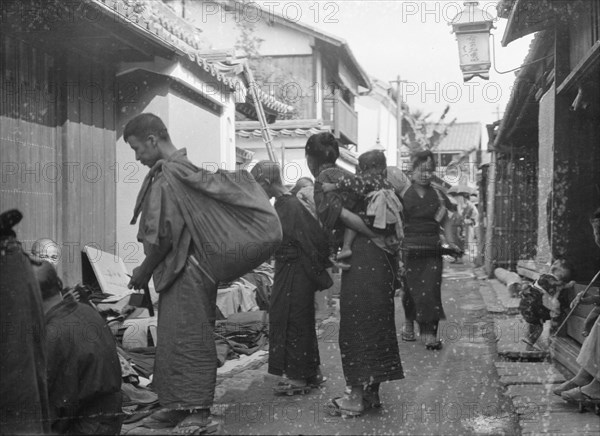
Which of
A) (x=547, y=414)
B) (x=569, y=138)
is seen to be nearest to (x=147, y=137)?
(x=547, y=414)

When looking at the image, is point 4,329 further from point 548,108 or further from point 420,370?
point 548,108

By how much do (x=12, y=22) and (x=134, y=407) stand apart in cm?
378

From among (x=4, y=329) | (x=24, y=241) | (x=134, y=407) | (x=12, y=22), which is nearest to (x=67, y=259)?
(x=24, y=241)

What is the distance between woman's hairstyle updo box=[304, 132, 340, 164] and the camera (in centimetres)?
615

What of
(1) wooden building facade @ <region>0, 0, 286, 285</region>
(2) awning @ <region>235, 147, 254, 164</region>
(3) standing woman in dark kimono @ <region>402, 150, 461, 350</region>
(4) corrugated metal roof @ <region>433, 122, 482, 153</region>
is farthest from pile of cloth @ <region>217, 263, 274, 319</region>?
(4) corrugated metal roof @ <region>433, 122, 482, 153</region>

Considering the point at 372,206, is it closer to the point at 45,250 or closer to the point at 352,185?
the point at 352,185

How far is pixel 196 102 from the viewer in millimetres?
11422

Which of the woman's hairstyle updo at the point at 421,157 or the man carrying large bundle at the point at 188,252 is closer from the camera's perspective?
the man carrying large bundle at the point at 188,252

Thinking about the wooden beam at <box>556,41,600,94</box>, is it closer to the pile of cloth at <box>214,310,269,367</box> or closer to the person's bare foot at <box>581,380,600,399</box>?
the person's bare foot at <box>581,380,600,399</box>

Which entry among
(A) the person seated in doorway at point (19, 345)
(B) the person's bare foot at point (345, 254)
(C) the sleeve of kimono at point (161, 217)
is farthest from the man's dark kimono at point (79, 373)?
(B) the person's bare foot at point (345, 254)

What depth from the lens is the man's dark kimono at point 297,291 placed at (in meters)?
6.08

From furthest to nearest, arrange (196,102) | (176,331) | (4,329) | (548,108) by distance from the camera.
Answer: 1. (196,102)
2. (548,108)
3. (176,331)
4. (4,329)

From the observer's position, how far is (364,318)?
5.47 meters

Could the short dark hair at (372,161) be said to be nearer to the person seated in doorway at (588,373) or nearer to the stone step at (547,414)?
the person seated in doorway at (588,373)
